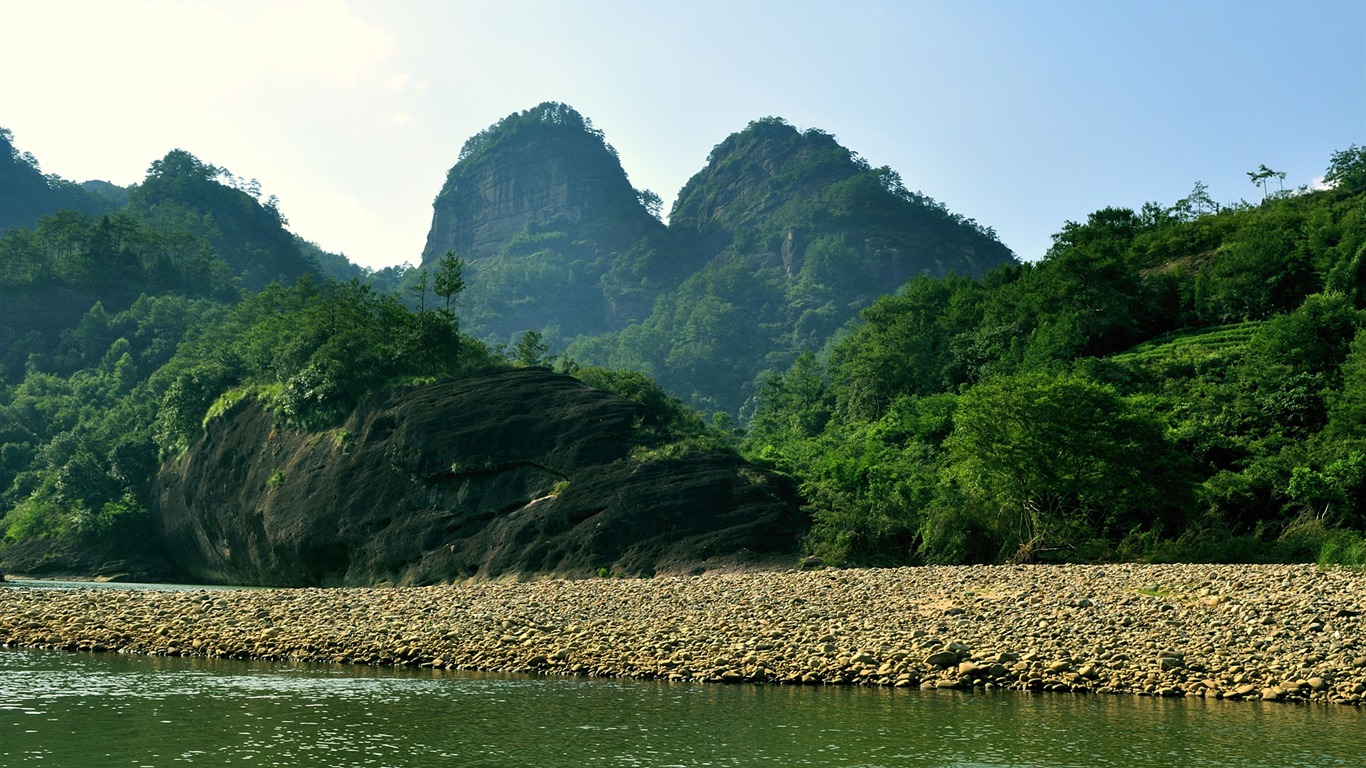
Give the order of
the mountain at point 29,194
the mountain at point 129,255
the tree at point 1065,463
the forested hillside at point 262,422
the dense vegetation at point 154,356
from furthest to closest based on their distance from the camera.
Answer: the mountain at point 29,194 < the mountain at point 129,255 < the dense vegetation at point 154,356 < the forested hillside at point 262,422 < the tree at point 1065,463

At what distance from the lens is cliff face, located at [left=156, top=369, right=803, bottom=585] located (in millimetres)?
41844

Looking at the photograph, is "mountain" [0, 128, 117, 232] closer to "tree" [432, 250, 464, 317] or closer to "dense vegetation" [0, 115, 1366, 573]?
"dense vegetation" [0, 115, 1366, 573]

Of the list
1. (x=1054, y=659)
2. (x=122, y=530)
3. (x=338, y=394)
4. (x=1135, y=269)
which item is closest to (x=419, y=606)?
(x=1054, y=659)

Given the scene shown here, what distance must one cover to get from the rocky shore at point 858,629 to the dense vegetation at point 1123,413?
636 centimetres

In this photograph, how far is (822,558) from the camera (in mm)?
37375

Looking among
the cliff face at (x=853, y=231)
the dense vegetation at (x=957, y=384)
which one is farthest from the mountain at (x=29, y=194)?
the cliff face at (x=853, y=231)

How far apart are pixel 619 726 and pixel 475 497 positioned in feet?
107

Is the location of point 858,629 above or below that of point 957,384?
below

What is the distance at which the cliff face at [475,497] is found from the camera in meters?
41.8

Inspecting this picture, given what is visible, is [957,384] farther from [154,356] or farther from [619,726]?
[154,356]

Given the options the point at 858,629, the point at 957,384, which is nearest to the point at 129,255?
the point at 957,384

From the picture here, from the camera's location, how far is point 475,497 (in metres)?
47.0

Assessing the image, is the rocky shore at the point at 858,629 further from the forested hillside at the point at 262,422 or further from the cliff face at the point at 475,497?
the forested hillside at the point at 262,422

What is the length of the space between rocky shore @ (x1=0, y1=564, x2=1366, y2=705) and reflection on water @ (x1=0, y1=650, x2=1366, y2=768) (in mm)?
892
